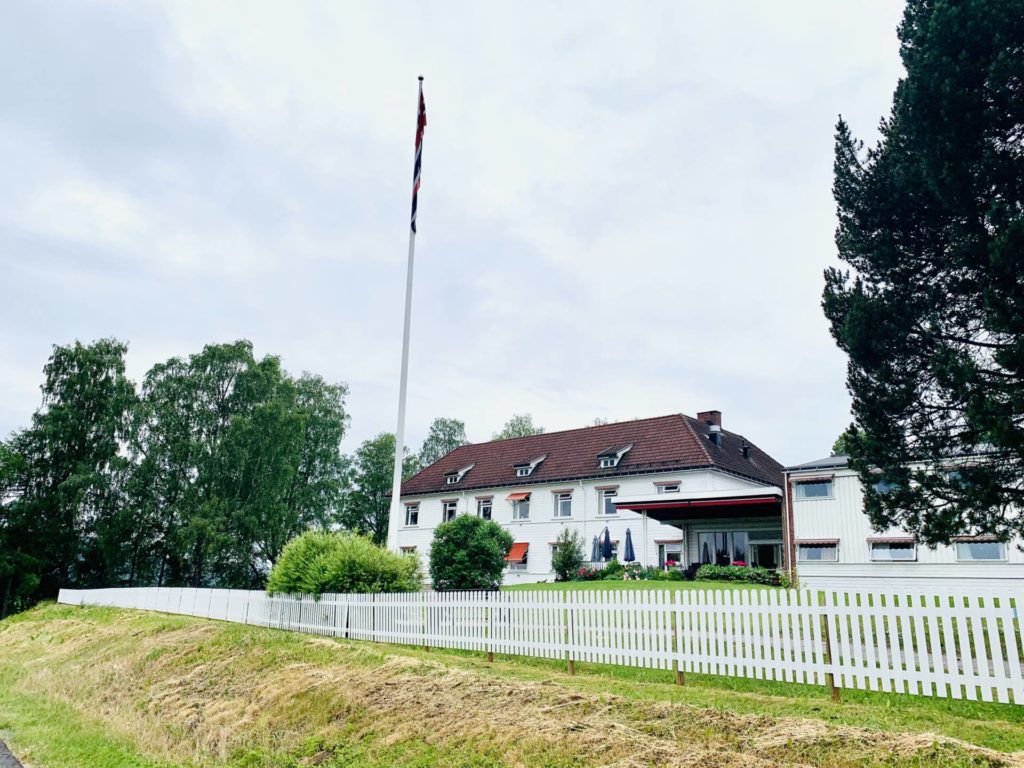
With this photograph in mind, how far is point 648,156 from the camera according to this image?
1703cm

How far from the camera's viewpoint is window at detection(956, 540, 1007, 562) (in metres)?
22.9

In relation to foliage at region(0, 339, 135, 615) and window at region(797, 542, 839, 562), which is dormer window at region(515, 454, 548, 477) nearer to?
window at region(797, 542, 839, 562)

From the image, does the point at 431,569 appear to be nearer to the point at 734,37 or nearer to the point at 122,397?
the point at 734,37

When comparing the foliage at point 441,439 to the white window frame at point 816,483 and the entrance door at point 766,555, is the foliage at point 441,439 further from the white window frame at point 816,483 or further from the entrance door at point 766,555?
the white window frame at point 816,483

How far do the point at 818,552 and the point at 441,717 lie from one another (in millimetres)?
21950

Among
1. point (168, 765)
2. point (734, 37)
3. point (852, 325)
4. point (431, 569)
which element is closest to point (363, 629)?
point (431, 569)

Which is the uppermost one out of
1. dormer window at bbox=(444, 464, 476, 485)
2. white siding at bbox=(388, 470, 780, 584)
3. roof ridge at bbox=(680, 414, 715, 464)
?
roof ridge at bbox=(680, 414, 715, 464)

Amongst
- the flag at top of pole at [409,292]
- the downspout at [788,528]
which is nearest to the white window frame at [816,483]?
the downspout at [788,528]

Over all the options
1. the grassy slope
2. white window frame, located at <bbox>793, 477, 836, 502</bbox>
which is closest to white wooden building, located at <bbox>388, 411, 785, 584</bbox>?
white window frame, located at <bbox>793, 477, 836, 502</bbox>

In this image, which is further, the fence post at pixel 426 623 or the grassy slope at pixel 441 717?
the fence post at pixel 426 623

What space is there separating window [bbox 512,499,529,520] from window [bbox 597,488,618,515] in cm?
490

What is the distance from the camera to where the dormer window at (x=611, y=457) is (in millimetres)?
37312

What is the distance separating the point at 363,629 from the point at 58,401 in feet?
128

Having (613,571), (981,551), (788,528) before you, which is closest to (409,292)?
(613,571)
